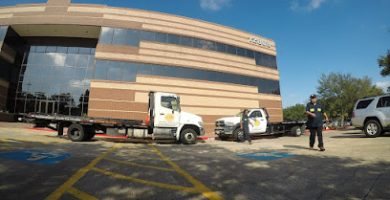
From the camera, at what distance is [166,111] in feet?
42.4

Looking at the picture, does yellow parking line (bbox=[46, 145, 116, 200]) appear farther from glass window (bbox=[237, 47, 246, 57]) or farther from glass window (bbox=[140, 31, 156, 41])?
glass window (bbox=[237, 47, 246, 57])

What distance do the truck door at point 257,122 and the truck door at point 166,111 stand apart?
4.90 meters

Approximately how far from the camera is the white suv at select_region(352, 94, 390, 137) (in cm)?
1149

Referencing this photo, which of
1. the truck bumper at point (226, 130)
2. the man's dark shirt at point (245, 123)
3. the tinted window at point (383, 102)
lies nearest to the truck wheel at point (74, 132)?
the truck bumper at point (226, 130)

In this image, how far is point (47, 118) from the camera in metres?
12.3

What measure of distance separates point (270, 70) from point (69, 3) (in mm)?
24128

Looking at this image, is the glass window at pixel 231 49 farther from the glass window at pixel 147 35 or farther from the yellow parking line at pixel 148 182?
the yellow parking line at pixel 148 182

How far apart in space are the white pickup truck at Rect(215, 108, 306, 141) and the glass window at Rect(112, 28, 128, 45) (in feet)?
45.2

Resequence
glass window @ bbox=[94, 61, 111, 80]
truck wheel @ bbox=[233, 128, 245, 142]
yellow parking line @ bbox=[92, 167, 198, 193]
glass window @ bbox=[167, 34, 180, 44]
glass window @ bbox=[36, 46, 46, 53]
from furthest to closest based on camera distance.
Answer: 1. glass window @ bbox=[36, 46, 46, 53]
2. glass window @ bbox=[167, 34, 180, 44]
3. glass window @ bbox=[94, 61, 111, 80]
4. truck wheel @ bbox=[233, 128, 245, 142]
5. yellow parking line @ bbox=[92, 167, 198, 193]

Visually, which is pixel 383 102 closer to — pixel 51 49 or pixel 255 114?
pixel 255 114

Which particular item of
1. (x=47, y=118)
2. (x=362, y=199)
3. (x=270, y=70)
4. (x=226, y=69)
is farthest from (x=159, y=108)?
(x=270, y=70)

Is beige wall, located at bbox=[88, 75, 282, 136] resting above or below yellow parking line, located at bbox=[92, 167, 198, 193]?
above

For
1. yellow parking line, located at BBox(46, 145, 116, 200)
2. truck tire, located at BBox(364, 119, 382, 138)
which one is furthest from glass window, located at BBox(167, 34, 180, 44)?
yellow parking line, located at BBox(46, 145, 116, 200)

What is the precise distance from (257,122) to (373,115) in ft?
19.2
